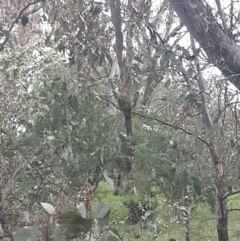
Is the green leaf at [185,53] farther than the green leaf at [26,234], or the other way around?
the green leaf at [185,53]

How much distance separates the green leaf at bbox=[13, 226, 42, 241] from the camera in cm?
108

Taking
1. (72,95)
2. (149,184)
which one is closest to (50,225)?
(72,95)

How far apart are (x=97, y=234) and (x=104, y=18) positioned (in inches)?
65.5

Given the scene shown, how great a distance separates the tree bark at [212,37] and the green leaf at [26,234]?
134 cm

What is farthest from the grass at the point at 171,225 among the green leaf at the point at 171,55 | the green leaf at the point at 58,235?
the green leaf at the point at 171,55

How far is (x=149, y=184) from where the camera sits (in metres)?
7.76

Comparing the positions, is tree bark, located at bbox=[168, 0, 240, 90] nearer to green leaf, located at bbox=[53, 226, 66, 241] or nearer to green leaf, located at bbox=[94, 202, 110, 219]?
green leaf, located at bbox=[94, 202, 110, 219]

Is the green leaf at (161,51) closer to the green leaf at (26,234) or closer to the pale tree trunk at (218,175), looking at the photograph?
the pale tree trunk at (218,175)

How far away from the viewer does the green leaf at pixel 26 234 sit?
42.5 inches

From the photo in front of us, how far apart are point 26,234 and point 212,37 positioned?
4.65 ft

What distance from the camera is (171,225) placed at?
4785 millimetres

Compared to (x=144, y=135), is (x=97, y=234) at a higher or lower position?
lower

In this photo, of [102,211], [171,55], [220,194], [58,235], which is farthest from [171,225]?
[58,235]

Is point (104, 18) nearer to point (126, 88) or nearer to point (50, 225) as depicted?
point (126, 88)
